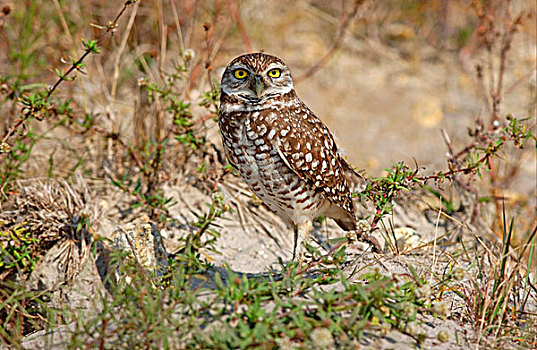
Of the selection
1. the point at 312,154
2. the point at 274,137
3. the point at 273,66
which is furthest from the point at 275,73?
the point at 312,154

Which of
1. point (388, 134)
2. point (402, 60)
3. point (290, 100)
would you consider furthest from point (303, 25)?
point (290, 100)

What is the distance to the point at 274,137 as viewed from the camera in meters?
3.21

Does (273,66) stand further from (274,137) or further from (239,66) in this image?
(274,137)

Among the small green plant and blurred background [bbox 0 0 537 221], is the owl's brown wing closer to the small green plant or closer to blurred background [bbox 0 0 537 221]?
blurred background [bbox 0 0 537 221]

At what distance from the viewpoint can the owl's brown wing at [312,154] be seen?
3238mm

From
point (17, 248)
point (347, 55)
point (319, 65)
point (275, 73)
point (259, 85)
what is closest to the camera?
point (259, 85)

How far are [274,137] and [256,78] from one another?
345 mm

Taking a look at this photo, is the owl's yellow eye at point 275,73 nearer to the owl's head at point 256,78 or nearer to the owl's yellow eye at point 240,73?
the owl's head at point 256,78

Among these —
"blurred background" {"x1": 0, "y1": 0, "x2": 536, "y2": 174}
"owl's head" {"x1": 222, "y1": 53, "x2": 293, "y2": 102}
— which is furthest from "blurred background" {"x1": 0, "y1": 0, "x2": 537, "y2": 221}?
"owl's head" {"x1": 222, "y1": 53, "x2": 293, "y2": 102}

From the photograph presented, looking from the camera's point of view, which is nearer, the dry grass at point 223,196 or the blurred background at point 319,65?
the dry grass at point 223,196

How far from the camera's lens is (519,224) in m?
5.01

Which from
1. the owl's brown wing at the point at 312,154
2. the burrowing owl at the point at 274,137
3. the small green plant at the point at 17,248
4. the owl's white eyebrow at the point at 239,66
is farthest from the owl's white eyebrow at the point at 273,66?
the small green plant at the point at 17,248

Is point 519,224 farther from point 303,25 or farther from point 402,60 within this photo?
point 303,25

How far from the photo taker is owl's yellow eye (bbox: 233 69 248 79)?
327 cm
